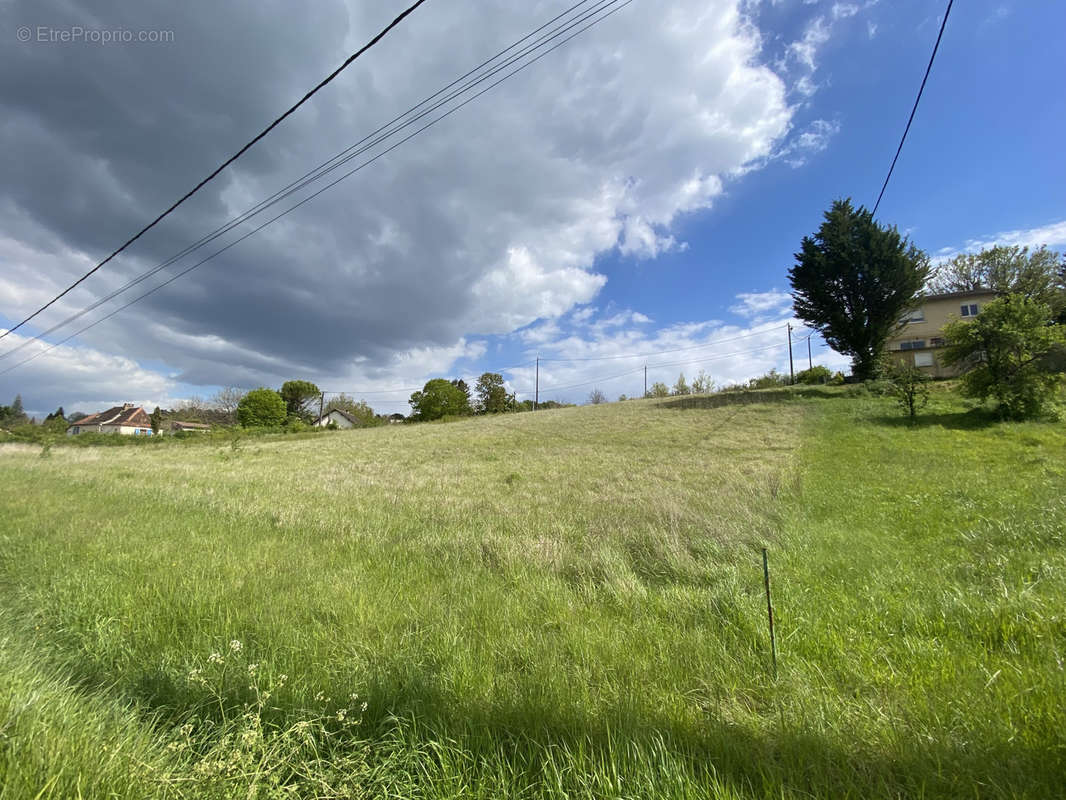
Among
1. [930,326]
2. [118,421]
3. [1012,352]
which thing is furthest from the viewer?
[118,421]

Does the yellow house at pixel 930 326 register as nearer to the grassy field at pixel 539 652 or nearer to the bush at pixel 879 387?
the bush at pixel 879 387

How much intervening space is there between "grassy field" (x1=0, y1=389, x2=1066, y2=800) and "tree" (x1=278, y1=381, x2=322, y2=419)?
66.0 metres

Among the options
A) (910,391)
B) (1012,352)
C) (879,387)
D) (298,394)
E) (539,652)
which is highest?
(298,394)

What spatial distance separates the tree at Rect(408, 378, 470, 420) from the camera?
60.2 m

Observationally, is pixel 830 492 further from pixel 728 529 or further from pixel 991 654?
pixel 991 654

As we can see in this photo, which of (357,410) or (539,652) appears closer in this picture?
(539,652)

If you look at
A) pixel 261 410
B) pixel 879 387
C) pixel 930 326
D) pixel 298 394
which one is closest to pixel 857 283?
pixel 879 387

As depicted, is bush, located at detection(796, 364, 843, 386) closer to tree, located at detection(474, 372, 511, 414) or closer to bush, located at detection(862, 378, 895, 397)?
bush, located at detection(862, 378, 895, 397)

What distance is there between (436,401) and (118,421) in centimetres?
6511

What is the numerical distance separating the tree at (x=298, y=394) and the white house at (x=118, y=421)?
31006mm

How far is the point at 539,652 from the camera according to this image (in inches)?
115

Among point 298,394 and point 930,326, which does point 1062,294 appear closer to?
point 930,326

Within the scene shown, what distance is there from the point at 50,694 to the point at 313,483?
1092cm

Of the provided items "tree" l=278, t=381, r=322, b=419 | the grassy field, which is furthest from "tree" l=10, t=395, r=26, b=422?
the grassy field
